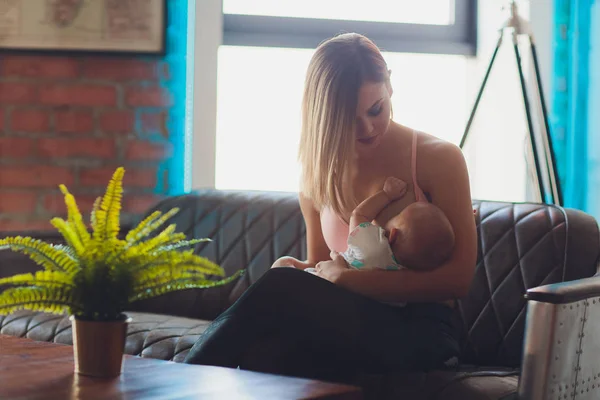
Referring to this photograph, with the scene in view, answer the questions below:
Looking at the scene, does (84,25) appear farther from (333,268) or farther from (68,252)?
(68,252)

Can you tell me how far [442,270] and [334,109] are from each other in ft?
1.46

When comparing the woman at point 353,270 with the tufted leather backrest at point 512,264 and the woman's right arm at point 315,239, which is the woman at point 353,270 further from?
the tufted leather backrest at point 512,264

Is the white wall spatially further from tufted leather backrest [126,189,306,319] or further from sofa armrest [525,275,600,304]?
sofa armrest [525,275,600,304]

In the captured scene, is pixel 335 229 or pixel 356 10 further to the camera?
pixel 356 10

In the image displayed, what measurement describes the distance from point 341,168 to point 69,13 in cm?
161

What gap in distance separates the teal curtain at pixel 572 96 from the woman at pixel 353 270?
135 centimetres

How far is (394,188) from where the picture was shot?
1924 mm

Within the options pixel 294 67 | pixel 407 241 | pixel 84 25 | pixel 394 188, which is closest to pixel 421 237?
pixel 407 241

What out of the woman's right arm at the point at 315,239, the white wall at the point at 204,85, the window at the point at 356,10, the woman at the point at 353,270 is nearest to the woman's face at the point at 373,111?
the woman at the point at 353,270

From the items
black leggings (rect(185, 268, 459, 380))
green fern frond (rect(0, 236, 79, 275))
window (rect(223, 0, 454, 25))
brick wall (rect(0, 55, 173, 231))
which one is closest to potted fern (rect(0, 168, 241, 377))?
green fern frond (rect(0, 236, 79, 275))

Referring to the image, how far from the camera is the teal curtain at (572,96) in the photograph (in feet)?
10.3

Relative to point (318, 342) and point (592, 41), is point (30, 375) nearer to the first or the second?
point (318, 342)

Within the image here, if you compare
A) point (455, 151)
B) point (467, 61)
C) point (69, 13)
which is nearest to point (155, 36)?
point (69, 13)

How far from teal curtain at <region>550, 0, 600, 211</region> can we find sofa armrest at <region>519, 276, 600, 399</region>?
1508 millimetres
